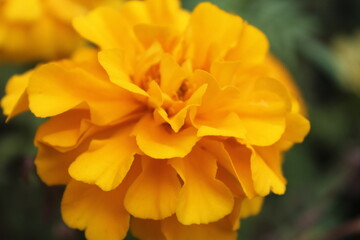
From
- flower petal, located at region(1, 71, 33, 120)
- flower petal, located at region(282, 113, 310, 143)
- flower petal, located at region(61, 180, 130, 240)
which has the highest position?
flower petal, located at region(282, 113, 310, 143)

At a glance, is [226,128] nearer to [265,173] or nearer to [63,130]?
[265,173]

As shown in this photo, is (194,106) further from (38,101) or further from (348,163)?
(348,163)

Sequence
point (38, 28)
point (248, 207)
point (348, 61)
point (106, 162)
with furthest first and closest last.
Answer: point (348, 61) < point (38, 28) < point (248, 207) < point (106, 162)

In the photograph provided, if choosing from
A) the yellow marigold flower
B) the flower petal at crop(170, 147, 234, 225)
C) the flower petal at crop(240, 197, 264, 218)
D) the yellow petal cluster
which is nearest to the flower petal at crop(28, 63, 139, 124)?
the yellow marigold flower

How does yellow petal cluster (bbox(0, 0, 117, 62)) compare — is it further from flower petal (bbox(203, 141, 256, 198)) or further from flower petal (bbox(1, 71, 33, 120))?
flower petal (bbox(203, 141, 256, 198))

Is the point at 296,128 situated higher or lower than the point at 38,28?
higher

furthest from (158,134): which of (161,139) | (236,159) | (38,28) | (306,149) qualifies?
(306,149)

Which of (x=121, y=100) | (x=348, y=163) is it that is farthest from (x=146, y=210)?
(x=348, y=163)
